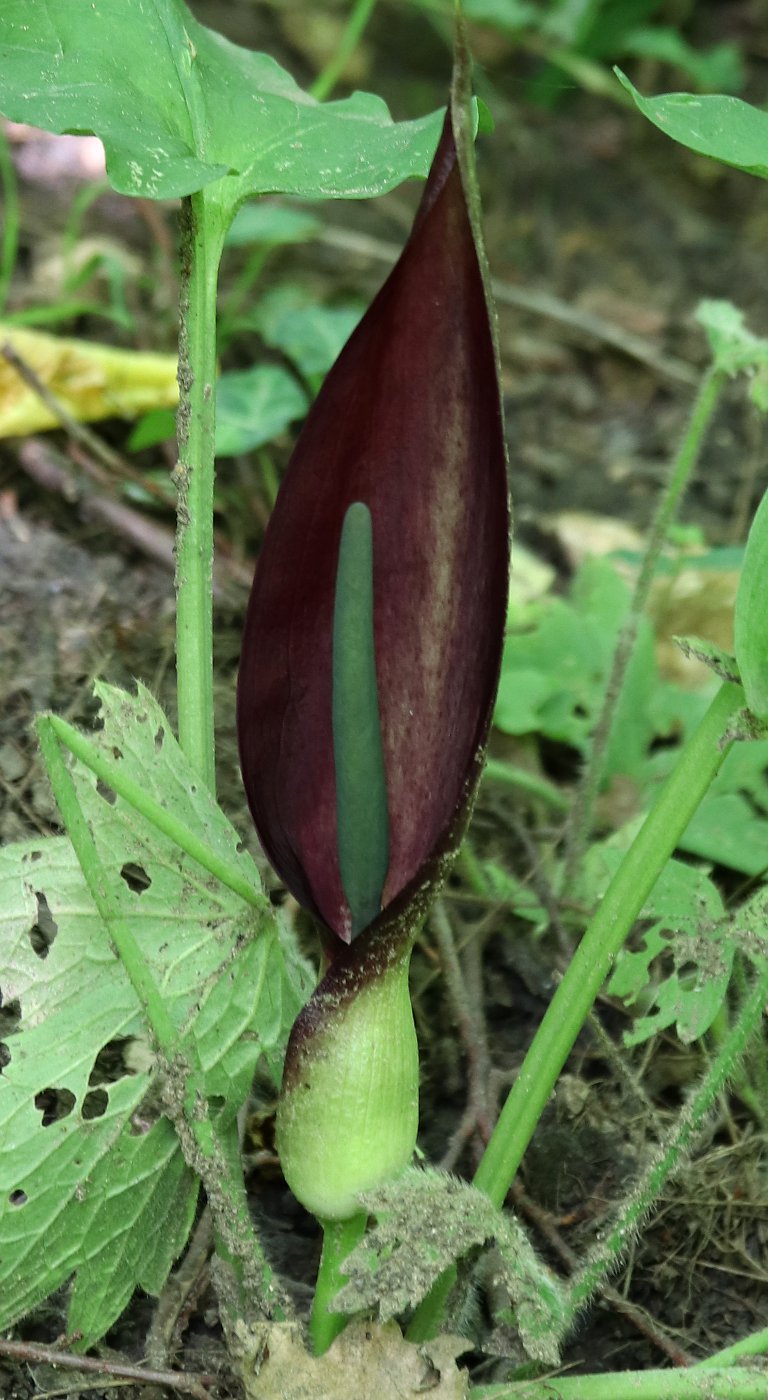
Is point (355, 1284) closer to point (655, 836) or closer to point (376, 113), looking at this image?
point (655, 836)

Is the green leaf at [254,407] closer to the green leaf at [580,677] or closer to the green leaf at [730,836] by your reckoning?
the green leaf at [580,677]

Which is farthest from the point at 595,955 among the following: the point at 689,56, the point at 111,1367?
the point at 689,56

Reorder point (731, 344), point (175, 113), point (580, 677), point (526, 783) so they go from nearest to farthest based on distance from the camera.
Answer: point (175, 113), point (731, 344), point (526, 783), point (580, 677)

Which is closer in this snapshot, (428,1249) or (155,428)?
(428,1249)

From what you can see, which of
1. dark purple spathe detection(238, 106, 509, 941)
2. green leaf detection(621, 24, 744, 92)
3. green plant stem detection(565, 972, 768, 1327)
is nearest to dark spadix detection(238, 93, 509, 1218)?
dark purple spathe detection(238, 106, 509, 941)

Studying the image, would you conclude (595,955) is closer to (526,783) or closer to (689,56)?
(526,783)

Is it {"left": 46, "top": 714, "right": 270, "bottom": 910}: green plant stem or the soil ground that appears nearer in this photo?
{"left": 46, "top": 714, "right": 270, "bottom": 910}: green plant stem

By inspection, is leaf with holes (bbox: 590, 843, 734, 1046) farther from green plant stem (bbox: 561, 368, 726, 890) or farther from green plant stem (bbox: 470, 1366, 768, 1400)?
green plant stem (bbox: 561, 368, 726, 890)
